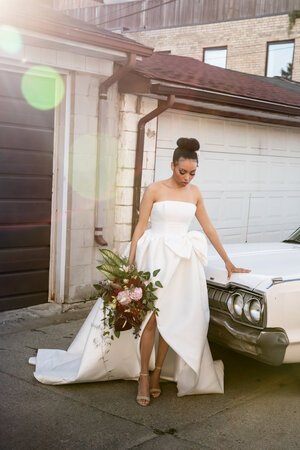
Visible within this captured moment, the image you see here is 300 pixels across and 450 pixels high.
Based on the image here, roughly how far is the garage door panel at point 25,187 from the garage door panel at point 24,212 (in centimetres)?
8

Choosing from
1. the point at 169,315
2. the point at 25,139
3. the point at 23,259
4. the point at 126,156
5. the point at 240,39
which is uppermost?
the point at 240,39

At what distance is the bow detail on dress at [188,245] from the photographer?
4.70 metres

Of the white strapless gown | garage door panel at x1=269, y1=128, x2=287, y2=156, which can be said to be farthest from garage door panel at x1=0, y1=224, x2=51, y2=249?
garage door panel at x1=269, y1=128, x2=287, y2=156

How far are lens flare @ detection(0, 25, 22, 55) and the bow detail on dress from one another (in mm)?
2919

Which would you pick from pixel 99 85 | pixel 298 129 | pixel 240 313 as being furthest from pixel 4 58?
pixel 298 129

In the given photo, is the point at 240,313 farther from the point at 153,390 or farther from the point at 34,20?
A: the point at 34,20

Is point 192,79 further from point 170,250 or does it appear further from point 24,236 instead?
point 170,250

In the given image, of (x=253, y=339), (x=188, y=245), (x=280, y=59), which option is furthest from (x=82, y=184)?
(x=280, y=59)

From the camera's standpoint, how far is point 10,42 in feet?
21.2

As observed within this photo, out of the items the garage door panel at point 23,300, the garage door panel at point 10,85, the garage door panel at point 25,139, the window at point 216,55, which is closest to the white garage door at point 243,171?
the garage door panel at point 25,139

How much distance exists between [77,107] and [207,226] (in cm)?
295

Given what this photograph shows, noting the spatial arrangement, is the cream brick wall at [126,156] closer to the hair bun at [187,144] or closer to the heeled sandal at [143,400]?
the hair bun at [187,144]

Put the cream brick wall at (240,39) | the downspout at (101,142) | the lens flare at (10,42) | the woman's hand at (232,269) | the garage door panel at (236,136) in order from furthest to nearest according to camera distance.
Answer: the cream brick wall at (240,39)
the garage door panel at (236,136)
the downspout at (101,142)
the lens flare at (10,42)
the woman's hand at (232,269)

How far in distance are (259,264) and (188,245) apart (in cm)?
69
